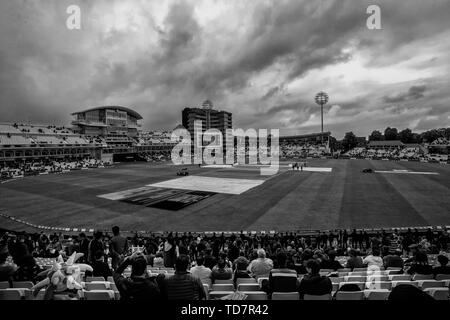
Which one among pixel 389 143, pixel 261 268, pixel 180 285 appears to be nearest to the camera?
pixel 180 285

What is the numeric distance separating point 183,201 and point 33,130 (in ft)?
313

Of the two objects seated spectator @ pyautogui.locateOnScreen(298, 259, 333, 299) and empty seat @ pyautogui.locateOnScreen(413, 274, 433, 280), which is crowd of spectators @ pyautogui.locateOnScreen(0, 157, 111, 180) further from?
empty seat @ pyautogui.locateOnScreen(413, 274, 433, 280)

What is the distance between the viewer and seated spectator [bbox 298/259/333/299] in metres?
4.95

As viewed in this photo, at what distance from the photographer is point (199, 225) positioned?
22938 mm

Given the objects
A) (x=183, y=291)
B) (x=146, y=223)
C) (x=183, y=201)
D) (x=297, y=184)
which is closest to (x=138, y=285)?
(x=183, y=291)

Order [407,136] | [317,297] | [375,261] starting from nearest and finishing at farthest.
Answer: [317,297] → [375,261] → [407,136]

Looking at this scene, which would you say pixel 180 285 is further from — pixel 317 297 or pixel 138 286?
pixel 317 297

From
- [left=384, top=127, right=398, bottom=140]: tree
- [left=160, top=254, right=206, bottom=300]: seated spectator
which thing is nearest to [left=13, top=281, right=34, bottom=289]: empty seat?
[left=160, top=254, right=206, bottom=300]: seated spectator

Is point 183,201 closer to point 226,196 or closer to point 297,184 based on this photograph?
point 226,196

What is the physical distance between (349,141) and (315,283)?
183 m

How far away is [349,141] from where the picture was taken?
17012 cm

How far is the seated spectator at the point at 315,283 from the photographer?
4.95 meters

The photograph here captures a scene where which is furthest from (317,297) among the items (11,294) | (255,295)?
(11,294)

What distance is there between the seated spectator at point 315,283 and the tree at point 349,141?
181801 mm
